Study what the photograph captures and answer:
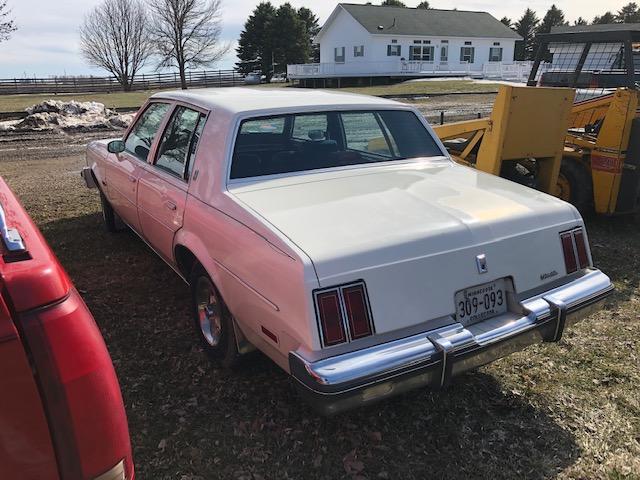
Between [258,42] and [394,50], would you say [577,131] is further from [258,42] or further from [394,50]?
[258,42]

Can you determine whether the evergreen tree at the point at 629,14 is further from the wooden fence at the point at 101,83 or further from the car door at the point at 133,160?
the car door at the point at 133,160

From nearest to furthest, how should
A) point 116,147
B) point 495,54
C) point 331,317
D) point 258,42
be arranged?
point 331,317, point 116,147, point 495,54, point 258,42

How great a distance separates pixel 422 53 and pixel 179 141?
47.7 meters

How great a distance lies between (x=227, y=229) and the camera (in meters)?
3.00

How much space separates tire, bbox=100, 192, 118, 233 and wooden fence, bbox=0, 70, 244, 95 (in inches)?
1571

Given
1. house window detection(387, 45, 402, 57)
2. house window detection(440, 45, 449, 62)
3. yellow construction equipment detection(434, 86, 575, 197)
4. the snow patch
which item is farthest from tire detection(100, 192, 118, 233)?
house window detection(440, 45, 449, 62)

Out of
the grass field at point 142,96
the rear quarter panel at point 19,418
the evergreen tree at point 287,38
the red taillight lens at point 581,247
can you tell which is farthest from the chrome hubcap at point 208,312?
the evergreen tree at point 287,38

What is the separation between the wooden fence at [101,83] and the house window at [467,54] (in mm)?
20425

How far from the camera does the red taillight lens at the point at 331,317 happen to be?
2.41m

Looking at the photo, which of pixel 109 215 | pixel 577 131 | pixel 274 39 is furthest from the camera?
pixel 274 39

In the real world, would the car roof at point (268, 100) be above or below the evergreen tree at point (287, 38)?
below

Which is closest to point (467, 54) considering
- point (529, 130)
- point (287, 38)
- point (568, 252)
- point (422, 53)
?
point (422, 53)

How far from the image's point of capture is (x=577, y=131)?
748 centimetres

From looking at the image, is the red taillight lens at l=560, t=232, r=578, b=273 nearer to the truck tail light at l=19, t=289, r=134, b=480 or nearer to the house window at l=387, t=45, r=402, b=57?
the truck tail light at l=19, t=289, r=134, b=480
